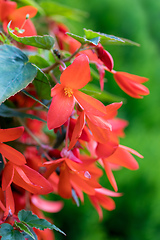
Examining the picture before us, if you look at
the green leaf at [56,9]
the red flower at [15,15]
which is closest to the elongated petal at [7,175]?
the red flower at [15,15]

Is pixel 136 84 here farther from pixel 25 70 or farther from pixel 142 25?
pixel 142 25

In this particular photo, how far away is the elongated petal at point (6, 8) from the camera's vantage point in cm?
44

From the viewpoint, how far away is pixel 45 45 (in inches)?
13.9

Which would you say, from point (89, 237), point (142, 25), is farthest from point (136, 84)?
A: point (142, 25)

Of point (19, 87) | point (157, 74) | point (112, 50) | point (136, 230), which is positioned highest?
point (19, 87)

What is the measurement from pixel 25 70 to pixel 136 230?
3.84ft

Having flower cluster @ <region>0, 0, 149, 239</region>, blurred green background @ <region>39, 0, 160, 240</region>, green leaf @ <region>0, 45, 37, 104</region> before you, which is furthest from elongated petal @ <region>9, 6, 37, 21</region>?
blurred green background @ <region>39, 0, 160, 240</region>

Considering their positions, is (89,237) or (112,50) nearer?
(89,237)

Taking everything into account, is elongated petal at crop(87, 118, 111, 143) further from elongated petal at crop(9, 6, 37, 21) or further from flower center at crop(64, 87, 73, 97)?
elongated petal at crop(9, 6, 37, 21)

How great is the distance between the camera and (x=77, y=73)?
11.8 inches

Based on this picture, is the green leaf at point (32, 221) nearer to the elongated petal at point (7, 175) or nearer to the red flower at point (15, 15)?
the elongated petal at point (7, 175)

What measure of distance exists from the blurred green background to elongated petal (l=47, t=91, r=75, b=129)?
57cm

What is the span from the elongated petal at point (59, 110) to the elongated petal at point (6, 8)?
7.8 inches

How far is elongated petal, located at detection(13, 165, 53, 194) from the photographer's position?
33 cm
